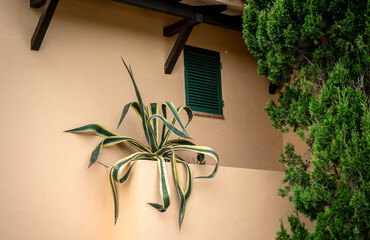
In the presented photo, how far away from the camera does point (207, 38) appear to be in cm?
730

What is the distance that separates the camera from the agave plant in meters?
5.57

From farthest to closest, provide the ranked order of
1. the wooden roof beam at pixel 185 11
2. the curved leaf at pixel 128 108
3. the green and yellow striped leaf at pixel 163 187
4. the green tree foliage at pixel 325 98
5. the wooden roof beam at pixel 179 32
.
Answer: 1. the wooden roof beam at pixel 179 32
2. the wooden roof beam at pixel 185 11
3. the curved leaf at pixel 128 108
4. the green and yellow striped leaf at pixel 163 187
5. the green tree foliage at pixel 325 98

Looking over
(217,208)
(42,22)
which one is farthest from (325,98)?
(42,22)

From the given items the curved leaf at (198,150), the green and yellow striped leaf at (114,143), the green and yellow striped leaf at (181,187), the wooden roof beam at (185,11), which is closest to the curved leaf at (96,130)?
the green and yellow striped leaf at (114,143)

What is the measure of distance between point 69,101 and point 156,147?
1050mm

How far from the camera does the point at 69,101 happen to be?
19.5 feet

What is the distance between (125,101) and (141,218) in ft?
5.00

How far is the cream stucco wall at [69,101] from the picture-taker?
18.1 feet

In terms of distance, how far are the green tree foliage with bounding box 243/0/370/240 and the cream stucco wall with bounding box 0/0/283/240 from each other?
1293mm

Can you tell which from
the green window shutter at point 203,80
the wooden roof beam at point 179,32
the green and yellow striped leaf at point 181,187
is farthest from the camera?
the green window shutter at point 203,80

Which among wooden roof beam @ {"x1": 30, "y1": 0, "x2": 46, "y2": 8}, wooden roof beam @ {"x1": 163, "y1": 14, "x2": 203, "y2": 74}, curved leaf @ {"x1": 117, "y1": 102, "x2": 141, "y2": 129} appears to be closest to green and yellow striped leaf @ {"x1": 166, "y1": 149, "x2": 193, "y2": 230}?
curved leaf @ {"x1": 117, "y1": 102, "x2": 141, "y2": 129}

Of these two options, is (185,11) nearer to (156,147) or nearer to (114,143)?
(156,147)

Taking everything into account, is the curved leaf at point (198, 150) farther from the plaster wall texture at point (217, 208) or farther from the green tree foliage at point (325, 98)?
the green tree foliage at point (325, 98)

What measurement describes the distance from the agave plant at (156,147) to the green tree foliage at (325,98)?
1022mm
